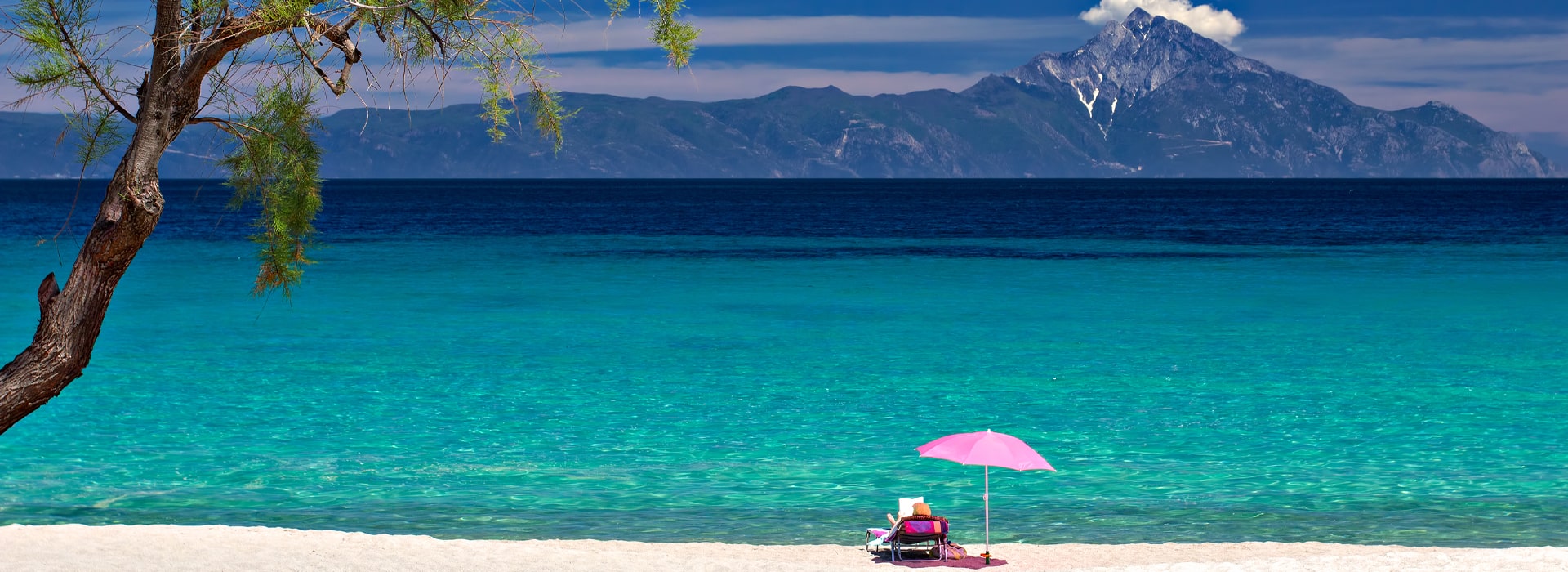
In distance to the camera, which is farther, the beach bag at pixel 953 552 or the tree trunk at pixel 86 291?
the beach bag at pixel 953 552

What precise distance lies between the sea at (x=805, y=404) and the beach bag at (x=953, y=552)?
4.43 ft

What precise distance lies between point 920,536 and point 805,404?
32.3ft

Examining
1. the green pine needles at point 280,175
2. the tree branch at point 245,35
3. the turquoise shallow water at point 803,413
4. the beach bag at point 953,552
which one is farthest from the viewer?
the turquoise shallow water at point 803,413

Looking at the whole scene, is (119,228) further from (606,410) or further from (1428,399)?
(1428,399)

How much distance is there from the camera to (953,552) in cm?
1199

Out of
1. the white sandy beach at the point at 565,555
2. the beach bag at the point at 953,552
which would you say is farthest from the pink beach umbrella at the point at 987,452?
the white sandy beach at the point at 565,555

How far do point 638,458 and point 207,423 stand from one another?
706 cm

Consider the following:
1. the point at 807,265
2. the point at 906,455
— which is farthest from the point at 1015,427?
the point at 807,265

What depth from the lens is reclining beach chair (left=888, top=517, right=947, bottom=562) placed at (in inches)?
465

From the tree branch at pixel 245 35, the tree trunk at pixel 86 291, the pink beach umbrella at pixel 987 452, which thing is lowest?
the pink beach umbrella at pixel 987 452

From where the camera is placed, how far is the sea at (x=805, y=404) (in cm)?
1458

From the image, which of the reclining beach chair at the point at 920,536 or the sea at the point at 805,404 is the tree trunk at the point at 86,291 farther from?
the reclining beach chair at the point at 920,536

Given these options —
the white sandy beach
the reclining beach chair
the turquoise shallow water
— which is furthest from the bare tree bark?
the reclining beach chair

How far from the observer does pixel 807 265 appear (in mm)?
55250
